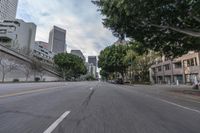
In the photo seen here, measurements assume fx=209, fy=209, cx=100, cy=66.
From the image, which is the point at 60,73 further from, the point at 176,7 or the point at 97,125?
the point at 97,125

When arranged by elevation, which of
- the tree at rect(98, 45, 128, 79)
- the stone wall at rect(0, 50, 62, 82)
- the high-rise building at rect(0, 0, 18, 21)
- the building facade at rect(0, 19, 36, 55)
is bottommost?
the stone wall at rect(0, 50, 62, 82)

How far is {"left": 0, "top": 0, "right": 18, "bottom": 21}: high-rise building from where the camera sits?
127 metres

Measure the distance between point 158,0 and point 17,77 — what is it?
58.3m

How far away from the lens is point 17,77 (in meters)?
63.7

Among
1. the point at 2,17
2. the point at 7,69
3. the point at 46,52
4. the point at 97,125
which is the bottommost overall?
the point at 97,125

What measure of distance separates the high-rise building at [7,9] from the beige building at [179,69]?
330 feet

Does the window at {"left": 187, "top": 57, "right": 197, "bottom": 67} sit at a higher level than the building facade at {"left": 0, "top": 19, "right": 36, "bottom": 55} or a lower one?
lower

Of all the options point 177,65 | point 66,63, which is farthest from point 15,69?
point 177,65

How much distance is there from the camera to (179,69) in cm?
5328

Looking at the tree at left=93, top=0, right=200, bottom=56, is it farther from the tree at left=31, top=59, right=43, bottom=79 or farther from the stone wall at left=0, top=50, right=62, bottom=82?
the tree at left=31, top=59, right=43, bottom=79

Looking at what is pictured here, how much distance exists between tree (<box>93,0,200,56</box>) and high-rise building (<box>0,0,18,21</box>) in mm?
123027

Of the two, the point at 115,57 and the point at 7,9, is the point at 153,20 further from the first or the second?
the point at 7,9

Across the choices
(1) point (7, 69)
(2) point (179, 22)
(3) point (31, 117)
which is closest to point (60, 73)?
(1) point (7, 69)

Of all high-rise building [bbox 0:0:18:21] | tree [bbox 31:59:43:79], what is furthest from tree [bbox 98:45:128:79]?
high-rise building [bbox 0:0:18:21]
